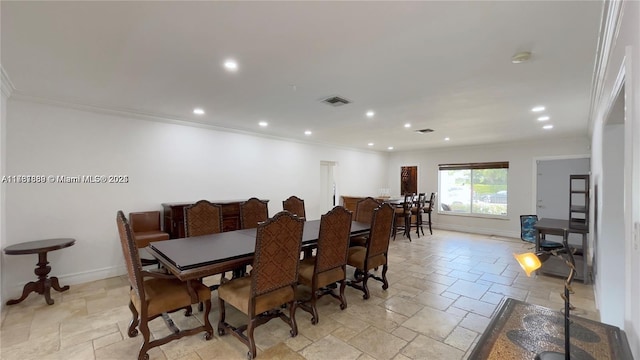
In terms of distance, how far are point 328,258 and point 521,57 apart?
2.53 metres

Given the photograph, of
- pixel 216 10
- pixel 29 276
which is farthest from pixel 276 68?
pixel 29 276

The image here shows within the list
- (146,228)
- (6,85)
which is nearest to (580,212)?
(146,228)

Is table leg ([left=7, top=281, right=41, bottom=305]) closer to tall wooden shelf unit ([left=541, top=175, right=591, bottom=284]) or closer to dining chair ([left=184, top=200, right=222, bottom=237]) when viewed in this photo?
dining chair ([left=184, top=200, right=222, bottom=237])

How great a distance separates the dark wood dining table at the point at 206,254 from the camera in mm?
2201

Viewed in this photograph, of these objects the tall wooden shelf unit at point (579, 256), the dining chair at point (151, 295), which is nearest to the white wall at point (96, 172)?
the dining chair at point (151, 295)

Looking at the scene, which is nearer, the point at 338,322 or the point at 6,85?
the point at 338,322

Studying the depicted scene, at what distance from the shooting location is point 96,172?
4.07 metres

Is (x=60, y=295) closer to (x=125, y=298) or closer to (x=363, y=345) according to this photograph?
(x=125, y=298)

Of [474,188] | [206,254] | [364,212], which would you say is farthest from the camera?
[474,188]

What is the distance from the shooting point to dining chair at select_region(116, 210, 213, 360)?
2170 mm

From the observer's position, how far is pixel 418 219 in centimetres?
725

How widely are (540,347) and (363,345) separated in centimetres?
150

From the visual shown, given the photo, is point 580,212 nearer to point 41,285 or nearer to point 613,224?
point 613,224

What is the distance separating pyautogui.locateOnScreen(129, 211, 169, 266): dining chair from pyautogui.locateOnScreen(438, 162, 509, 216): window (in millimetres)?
7650
